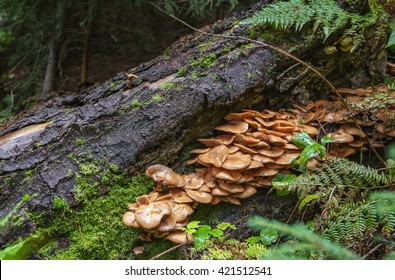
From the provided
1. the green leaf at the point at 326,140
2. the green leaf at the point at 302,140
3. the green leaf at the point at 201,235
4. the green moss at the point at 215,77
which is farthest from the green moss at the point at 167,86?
the green leaf at the point at 326,140

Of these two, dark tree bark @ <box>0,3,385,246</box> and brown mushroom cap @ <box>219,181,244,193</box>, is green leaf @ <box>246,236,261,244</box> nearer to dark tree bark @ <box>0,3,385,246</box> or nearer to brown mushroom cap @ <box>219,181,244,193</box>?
brown mushroom cap @ <box>219,181,244,193</box>

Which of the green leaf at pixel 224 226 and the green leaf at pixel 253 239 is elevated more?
the green leaf at pixel 224 226

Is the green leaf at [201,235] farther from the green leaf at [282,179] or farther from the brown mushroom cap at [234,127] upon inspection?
the brown mushroom cap at [234,127]

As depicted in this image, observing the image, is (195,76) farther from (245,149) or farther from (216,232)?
(216,232)

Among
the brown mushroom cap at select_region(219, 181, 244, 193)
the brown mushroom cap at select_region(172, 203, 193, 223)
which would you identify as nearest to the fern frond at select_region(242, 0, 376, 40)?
the brown mushroom cap at select_region(219, 181, 244, 193)

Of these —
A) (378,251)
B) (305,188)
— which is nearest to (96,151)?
(305,188)

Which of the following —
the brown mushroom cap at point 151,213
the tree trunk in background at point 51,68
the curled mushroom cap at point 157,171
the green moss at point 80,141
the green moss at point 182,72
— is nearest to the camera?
the brown mushroom cap at point 151,213
